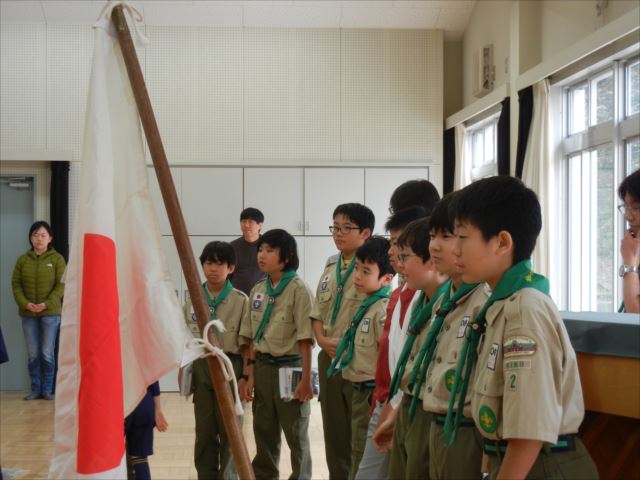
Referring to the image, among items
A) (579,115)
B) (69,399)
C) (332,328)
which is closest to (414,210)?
(332,328)

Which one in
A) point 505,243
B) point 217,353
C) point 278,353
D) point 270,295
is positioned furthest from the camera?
point 270,295

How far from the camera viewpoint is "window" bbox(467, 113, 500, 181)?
669 centimetres

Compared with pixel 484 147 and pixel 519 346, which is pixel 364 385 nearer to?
pixel 519 346

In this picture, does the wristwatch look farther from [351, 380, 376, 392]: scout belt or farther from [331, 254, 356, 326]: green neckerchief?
[331, 254, 356, 326]: green neckerchief

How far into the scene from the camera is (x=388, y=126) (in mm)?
7574

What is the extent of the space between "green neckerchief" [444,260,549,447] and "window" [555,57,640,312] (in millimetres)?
3330

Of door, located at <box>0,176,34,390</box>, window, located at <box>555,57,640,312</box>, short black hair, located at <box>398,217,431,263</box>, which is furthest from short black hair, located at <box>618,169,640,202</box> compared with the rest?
door, located at <box>0,176,34,390</box>

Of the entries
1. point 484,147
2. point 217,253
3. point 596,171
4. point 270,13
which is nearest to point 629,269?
point 217,253

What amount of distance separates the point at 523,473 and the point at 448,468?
43 cm

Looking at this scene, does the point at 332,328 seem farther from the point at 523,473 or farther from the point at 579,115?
the point at 579,115

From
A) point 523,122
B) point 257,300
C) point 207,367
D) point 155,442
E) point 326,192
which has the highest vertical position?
point 523,122

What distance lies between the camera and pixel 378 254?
3.08 meters

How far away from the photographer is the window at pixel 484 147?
6.69 m

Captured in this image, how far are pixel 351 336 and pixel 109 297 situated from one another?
181cm
